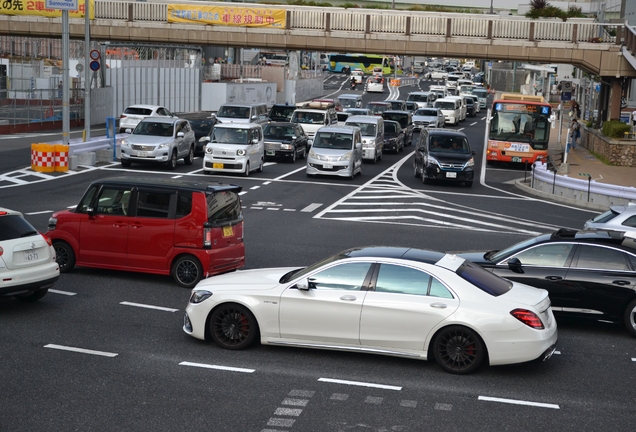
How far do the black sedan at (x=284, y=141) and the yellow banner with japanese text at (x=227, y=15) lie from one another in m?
9.02

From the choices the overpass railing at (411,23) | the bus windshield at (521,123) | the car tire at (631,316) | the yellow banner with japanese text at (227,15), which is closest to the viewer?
the car tire at (631,316)

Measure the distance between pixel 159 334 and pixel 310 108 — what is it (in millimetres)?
34386

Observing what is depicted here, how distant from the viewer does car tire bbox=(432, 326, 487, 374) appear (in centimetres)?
977

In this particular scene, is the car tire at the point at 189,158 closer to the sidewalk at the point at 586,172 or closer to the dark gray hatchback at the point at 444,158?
the dark gray hatchback at the point at 444,158

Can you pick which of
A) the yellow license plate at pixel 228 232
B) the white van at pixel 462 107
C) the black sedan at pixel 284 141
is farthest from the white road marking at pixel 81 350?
the white van at pixel 462 107

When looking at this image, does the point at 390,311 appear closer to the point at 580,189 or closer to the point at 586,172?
the point at 580,189

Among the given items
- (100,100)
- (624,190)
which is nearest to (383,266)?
(624,190)

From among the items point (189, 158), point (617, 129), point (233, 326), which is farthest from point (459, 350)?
point (617, 129)

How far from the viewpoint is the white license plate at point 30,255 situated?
39.3 ft

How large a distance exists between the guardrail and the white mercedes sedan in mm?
17111

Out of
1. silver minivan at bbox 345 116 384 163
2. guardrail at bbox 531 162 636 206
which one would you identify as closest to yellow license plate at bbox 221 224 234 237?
guardrail at bbox 531 162 636 206

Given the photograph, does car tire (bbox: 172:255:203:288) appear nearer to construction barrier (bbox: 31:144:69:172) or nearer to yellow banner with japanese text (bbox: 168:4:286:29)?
construction barrier (bbox: 31:144:69:172)

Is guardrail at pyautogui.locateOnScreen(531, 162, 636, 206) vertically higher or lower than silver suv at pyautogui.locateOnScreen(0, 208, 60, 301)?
lower

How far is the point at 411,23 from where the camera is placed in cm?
4334
